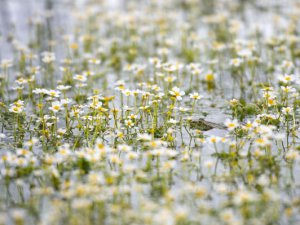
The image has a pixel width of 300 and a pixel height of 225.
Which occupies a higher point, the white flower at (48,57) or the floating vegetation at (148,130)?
the white flower at (48,57)

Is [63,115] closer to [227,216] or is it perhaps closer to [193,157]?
[193,157]

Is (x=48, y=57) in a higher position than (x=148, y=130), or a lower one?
higher

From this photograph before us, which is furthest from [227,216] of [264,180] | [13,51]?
[13,51]

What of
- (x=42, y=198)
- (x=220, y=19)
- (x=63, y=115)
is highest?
(x=220, y=19)

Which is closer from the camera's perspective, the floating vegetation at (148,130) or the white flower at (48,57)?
the floating vegetation at (148,130)

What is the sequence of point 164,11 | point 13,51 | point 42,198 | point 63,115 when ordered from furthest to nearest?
point 164,11 < point 13,51 < point 63,115 < point 42,198

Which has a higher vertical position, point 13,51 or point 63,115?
point 13,51

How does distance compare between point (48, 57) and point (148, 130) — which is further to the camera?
point (48, 57)

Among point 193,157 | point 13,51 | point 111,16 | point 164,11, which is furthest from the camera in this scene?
point 164,11

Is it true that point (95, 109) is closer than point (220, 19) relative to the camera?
Yes

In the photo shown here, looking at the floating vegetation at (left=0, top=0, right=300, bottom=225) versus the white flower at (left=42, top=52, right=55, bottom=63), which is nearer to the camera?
the floating vegetation at (left=0, top=0, right=300, bottom=225)

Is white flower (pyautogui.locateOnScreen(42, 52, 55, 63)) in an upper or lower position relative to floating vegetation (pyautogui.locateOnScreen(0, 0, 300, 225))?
upper
